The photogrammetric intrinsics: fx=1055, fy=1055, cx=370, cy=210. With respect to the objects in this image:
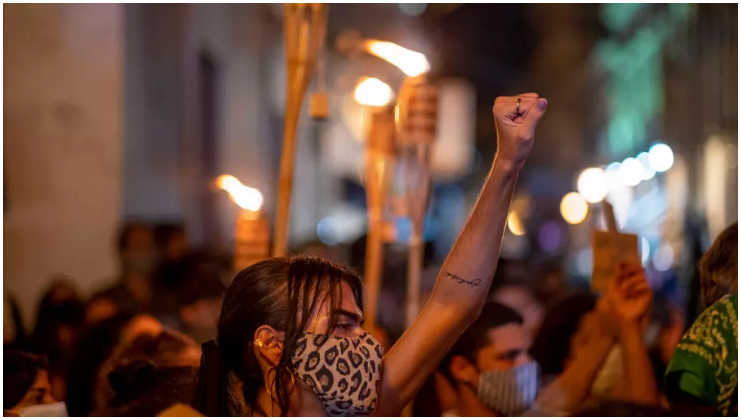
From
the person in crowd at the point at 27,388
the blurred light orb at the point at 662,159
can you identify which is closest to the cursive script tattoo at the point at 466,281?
the person in crowd at the point at 27,388

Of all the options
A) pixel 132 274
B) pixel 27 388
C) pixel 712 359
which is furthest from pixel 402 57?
pixel 132 274

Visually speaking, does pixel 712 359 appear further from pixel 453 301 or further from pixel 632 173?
pixel 632 173

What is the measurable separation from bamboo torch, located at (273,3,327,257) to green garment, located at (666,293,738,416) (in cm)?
171

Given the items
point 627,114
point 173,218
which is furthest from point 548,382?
point 627,114

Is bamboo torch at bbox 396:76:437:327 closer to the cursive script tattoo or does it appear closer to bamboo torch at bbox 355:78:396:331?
bamboo torch at bbox 355:78:396:331

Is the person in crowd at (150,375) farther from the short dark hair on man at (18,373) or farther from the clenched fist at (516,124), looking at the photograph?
the clenched fist at (516,124)

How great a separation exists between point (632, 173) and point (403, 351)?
1781cm

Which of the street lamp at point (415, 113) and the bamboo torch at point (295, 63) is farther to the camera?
the street lamp at point (415, 113)

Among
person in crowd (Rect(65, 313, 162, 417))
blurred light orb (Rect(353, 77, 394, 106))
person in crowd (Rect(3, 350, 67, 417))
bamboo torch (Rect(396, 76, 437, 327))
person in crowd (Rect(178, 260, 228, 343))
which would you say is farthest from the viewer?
blurred light orb (Rect(353, 77, 394, 106))

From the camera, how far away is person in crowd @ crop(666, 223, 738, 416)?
10.0 ft

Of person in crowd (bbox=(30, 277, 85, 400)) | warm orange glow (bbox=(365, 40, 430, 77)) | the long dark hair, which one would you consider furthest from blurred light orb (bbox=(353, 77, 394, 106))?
the long dark hair

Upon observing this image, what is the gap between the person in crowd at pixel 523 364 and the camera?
140 inches

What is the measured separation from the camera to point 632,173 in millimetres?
19719

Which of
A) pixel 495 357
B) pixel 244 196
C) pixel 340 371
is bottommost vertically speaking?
pixel 495 357
